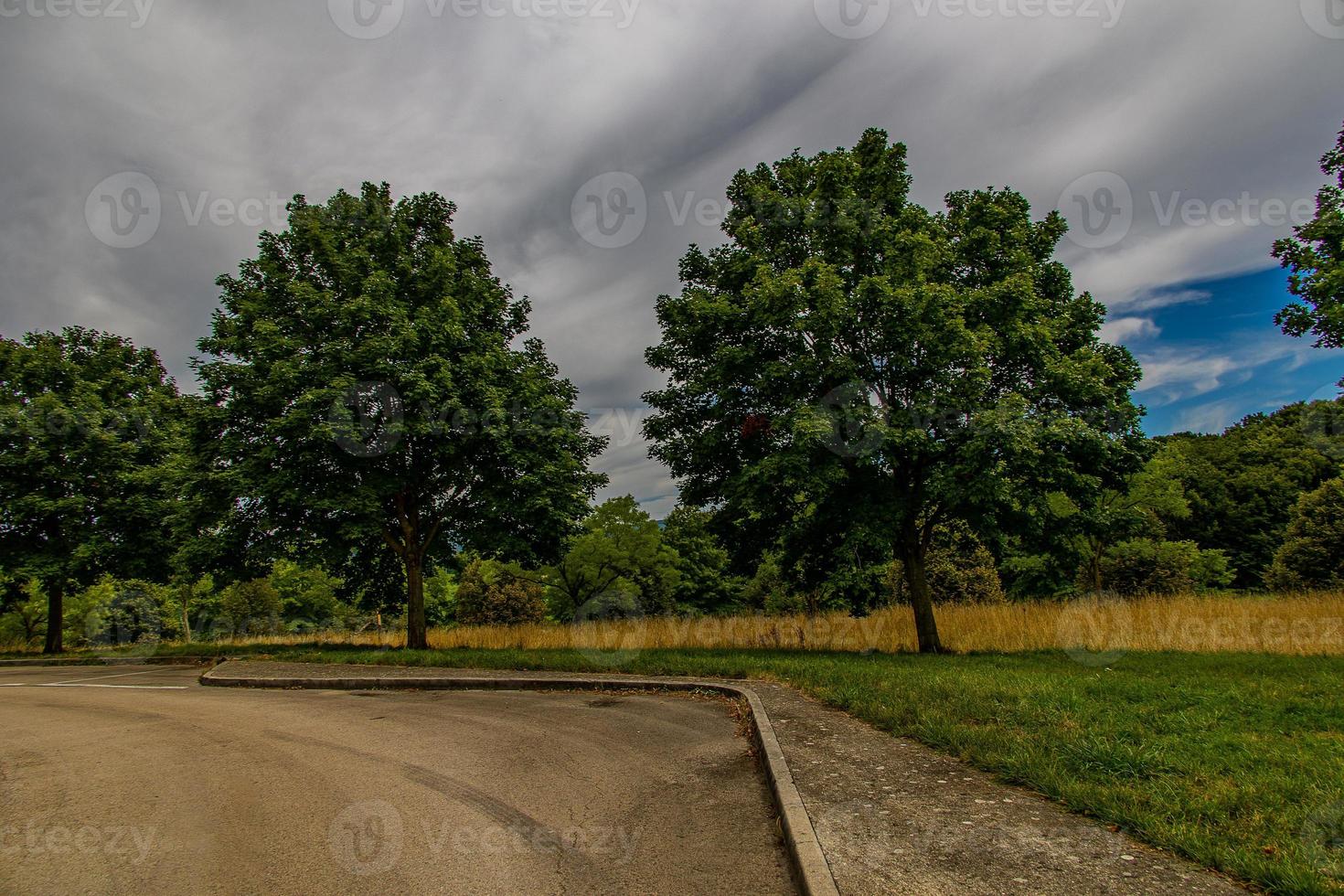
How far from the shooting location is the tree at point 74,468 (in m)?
21.1

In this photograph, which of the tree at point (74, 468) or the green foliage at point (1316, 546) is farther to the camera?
the green foliage at point (1316, 546)

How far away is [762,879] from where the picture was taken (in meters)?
3.62

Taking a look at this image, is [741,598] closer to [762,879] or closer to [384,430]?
[384,430]

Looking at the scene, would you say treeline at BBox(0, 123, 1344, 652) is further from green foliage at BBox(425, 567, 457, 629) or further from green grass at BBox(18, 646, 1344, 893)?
green foliage at BBox(425, 567, 457, 629)

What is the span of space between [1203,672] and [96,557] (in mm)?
32008

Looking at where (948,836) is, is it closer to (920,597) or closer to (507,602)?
(920,597)

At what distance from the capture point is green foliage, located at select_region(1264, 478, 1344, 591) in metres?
22.5

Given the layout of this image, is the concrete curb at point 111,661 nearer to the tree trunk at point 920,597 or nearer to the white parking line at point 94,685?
the white parking line at point 94,685

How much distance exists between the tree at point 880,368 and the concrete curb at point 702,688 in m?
4.39

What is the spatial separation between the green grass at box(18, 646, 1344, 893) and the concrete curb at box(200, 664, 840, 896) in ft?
2.94

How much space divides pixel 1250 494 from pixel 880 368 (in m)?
55.4

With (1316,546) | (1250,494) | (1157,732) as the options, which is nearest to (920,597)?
(1157,732)

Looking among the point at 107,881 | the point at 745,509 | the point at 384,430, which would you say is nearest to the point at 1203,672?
the point at 745,509

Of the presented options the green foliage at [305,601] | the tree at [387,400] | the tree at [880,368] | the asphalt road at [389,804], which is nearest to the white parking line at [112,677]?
the tree at [387,400]
